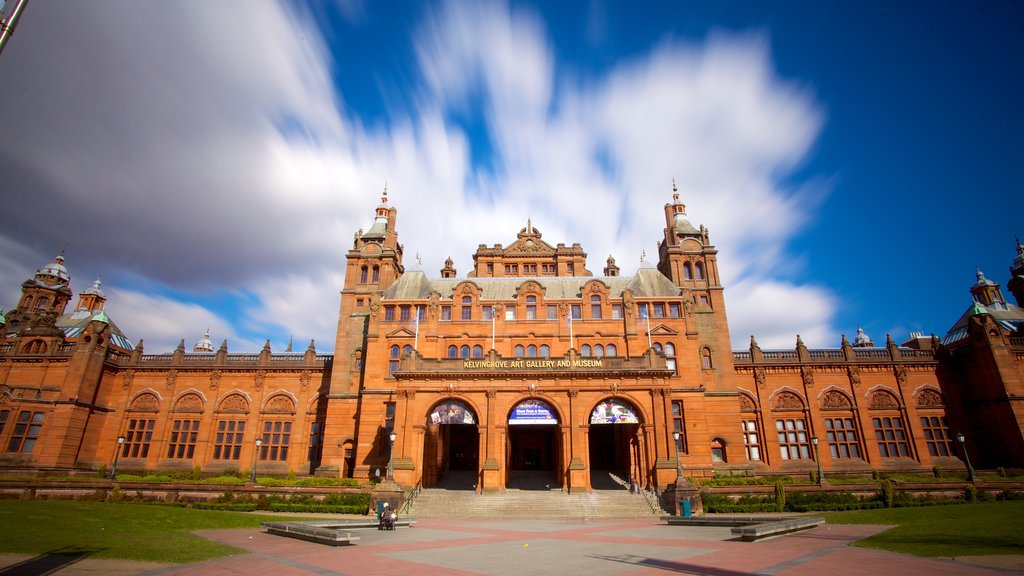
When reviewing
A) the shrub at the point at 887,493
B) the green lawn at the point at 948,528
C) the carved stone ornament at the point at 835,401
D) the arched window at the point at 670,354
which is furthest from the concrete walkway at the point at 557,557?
the carved stone ornament at the point at 835,401

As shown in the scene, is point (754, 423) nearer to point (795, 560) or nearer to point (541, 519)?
point (541, 519)

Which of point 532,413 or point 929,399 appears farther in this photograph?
point 929,399

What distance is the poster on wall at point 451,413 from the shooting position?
115 feet

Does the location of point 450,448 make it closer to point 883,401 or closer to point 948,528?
point 948,528

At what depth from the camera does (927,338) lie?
65.4 m

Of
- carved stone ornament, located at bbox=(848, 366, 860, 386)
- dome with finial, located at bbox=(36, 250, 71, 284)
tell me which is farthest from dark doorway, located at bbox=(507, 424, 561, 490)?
dome with finial, located at bbox=(36, 250, 71, 284)

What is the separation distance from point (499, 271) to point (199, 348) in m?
65.0

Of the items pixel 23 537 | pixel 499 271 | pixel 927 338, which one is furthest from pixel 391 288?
pixel 927 338

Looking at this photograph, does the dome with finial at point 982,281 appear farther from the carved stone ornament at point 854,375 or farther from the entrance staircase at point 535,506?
the entrance staircase at point 535,506

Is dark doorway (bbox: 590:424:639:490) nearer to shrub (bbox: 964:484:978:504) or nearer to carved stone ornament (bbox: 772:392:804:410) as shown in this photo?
carved stone ornament (bbox: 772:392:804:410)

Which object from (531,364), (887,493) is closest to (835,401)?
(887,493)

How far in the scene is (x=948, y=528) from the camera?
1794 centimetres

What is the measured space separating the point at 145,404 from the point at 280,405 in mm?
13417

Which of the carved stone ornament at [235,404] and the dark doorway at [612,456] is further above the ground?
the carved stone ornament at [235,404]
